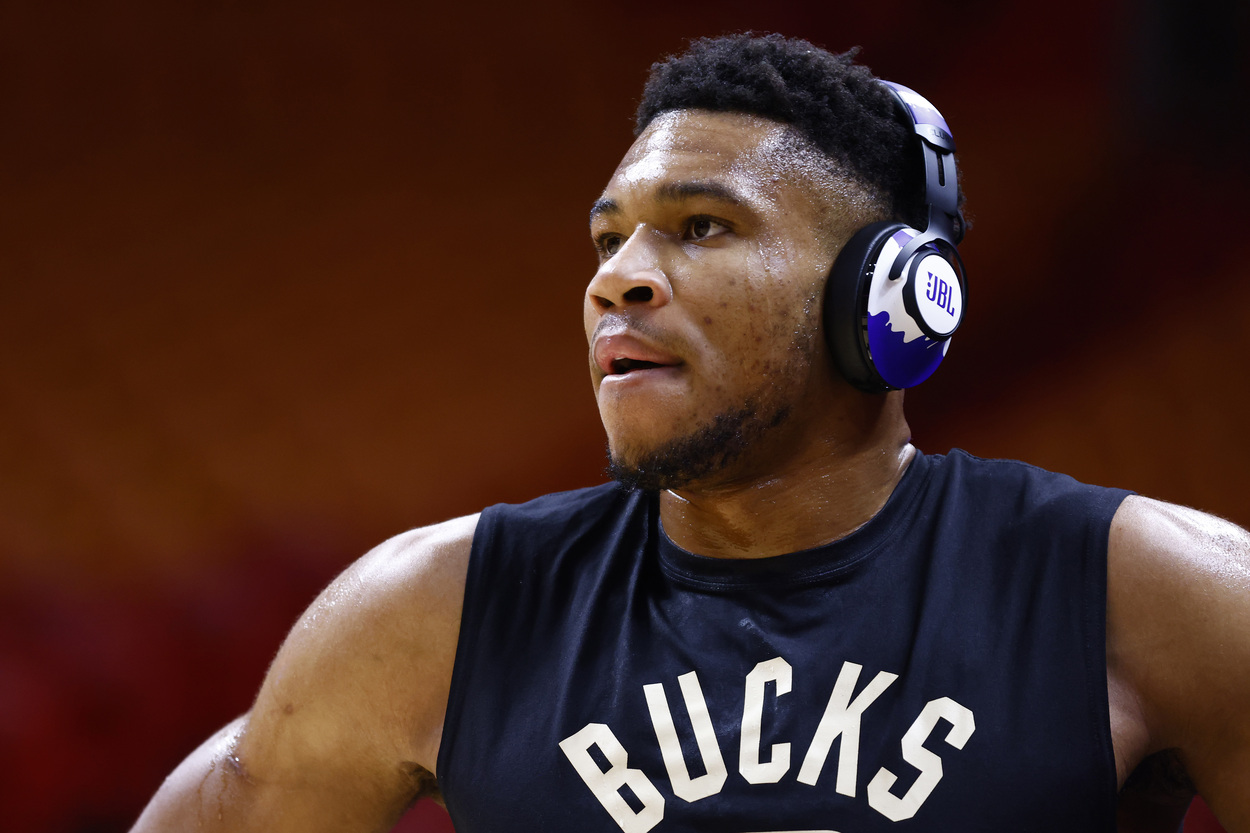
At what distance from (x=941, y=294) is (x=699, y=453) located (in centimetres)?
33

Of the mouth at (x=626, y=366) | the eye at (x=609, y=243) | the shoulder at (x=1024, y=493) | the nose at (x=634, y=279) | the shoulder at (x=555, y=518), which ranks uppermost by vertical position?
the eye at (x=609, y=243)

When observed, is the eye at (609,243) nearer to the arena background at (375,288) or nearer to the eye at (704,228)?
the eye at (704,228)

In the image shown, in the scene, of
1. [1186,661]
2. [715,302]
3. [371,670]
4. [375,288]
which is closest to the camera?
[1186,661]

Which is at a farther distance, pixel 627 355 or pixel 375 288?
pixel 375 288

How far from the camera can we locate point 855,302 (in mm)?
1163

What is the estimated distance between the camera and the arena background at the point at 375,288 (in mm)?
2406

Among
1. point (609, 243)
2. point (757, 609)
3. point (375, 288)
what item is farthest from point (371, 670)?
point (375, 288)

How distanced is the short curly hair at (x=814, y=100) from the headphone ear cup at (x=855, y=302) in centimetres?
12

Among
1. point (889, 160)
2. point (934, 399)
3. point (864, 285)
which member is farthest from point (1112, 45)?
point (864, 285)

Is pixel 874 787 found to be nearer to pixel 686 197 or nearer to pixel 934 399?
pixel 686 197

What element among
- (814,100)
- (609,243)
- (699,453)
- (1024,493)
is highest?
(814,100)

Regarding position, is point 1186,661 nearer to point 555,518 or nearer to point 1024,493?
point 1024,493

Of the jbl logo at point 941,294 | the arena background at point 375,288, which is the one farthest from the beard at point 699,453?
the arena background at point 375,288

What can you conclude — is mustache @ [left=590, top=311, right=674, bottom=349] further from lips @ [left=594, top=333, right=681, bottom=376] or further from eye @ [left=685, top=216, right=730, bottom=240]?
eye @ [left=685, top=216, right=730, bottom=240]
